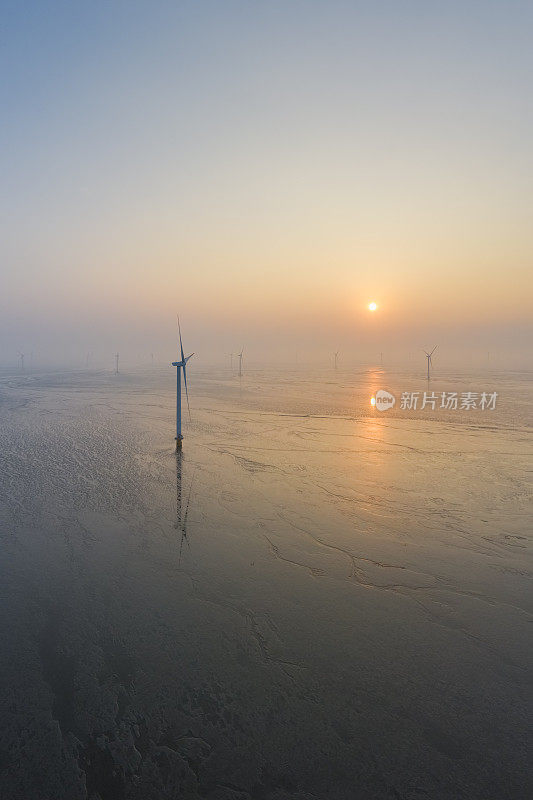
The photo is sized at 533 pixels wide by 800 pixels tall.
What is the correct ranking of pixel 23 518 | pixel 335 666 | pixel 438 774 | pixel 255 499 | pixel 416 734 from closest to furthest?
pixel 438 774
pixel 416 734
pixel 335 666
pixel 23 518
pixel 255 499

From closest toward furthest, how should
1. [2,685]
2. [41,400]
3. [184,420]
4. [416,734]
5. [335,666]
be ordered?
[416,734] → [2,685] → [335,666] → [184,420] → [41,400]

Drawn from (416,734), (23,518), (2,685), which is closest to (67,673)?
(2,685)

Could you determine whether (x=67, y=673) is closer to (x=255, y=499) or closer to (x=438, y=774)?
(x=438, y=774)

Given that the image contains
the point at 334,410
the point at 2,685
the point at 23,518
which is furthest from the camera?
the point at 334,410

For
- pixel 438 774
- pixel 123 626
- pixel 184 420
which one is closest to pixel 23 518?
pixel 123 626

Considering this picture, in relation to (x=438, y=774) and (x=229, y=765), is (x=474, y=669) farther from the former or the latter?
(x=229, y=765)

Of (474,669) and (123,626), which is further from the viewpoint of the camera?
(123,626)
